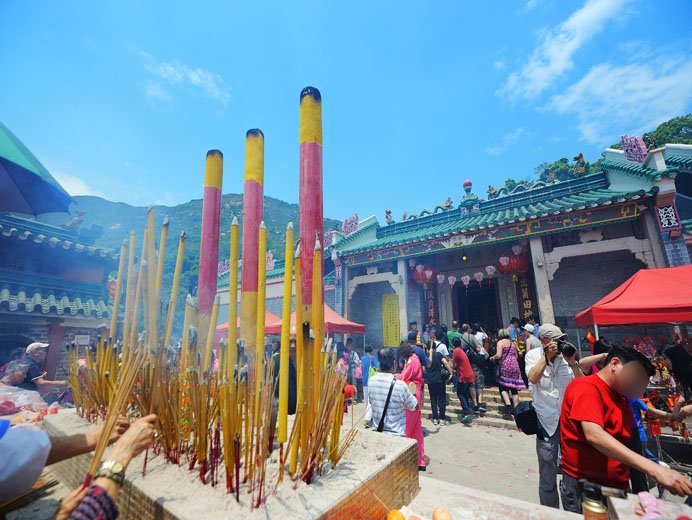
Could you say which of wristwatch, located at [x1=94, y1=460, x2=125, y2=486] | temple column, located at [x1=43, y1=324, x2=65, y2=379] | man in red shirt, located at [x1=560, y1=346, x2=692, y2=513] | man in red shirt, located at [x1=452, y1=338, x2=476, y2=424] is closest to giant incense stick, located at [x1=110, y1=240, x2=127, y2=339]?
wristwatch, located at [x1=94, y1=460, x2=125, y2=486]

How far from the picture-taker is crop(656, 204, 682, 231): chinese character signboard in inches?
278

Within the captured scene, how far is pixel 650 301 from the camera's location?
484 centimetres

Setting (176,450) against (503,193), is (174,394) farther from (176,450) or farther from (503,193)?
(503,193)

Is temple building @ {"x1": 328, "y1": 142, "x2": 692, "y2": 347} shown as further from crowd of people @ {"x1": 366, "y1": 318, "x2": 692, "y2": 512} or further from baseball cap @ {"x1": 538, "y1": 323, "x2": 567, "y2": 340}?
baseball cap @ {"x1": 538, "y1": 323, "x2": 567, "y2": 340}

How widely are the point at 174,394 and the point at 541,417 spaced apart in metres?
3.04

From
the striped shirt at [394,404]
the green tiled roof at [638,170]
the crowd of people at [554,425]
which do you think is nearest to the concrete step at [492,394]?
the crowd of people at [554,425]

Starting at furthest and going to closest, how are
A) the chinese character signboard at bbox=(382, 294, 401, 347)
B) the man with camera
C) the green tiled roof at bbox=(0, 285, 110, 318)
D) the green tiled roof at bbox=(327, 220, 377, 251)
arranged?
the green tiled roof at bbox=(327, 220, 377, 251)
the chinese character signboard at bbox=(382, 294, 401, 347)
the green tiled roof at bbox=(0, 285, 110, 318)
the man with camera

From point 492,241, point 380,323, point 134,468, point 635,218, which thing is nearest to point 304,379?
point 134,468

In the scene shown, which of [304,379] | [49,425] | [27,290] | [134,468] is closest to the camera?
[304,379]

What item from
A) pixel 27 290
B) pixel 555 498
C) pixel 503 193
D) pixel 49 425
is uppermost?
pixel 503 193

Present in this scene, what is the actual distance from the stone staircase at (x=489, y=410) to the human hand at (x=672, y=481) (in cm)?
551

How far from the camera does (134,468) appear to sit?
1.60 meters

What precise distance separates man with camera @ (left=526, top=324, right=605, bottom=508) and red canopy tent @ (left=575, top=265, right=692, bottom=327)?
264cm

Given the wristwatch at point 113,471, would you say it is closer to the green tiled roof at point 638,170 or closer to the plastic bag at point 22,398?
the plastic bag at point 22,398
